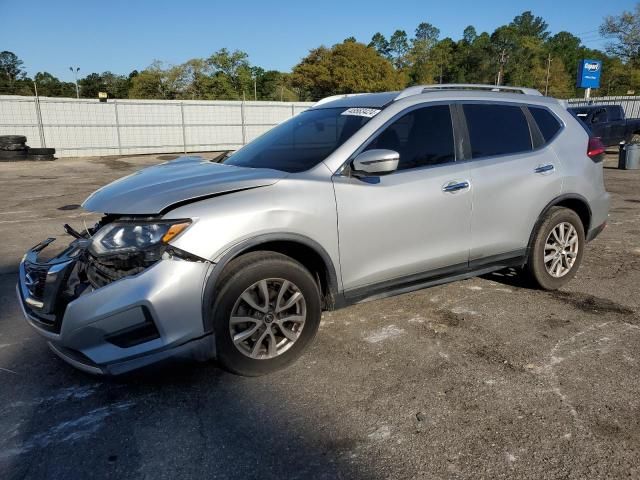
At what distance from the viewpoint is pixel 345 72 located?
2918 inches

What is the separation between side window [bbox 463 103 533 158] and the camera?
3912mm

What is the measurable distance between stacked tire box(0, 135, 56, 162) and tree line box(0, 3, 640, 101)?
169 ft

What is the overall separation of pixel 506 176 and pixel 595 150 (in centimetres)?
131

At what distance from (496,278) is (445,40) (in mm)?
133436

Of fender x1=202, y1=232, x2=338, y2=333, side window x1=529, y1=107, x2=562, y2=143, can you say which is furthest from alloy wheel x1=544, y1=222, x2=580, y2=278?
fender x1=202, y1=232, x2=338, y2=333

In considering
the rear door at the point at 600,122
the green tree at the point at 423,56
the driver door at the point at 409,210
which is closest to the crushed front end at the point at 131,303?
→ the driver door at the point at 409,210

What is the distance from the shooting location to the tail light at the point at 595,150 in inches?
180

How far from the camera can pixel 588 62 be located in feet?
107

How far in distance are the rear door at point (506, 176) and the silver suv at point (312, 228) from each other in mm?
14

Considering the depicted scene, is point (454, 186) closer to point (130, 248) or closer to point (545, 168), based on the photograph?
point (545, 168)

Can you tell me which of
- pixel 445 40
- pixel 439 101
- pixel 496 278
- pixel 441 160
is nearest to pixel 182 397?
pixel 441 160

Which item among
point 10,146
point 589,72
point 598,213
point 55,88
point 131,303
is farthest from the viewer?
point 55,88

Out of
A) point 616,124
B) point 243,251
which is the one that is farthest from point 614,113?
point 243,251

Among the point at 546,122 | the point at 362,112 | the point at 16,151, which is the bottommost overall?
the point at 16,151
